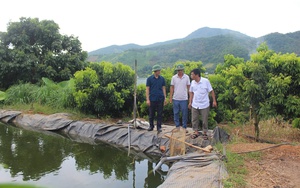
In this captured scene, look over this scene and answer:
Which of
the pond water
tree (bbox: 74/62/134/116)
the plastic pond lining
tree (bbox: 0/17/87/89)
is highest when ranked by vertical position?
tree (bbox: 0/17/87/89)

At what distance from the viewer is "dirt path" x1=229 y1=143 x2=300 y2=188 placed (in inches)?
142

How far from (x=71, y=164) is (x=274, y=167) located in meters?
3.86

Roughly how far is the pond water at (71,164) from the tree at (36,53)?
4948mm

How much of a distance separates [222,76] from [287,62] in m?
2.60

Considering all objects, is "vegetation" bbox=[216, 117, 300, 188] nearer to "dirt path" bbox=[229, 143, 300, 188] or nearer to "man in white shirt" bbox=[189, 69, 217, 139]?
"dirt path" bbox=[229, 143, 300, 188]

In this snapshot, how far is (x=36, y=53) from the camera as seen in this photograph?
41.5 feet

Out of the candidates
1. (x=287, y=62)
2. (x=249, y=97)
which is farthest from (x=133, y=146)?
(x=287, y=62)

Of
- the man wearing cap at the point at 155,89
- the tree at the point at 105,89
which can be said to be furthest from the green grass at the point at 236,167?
the tree at the point at 105,89

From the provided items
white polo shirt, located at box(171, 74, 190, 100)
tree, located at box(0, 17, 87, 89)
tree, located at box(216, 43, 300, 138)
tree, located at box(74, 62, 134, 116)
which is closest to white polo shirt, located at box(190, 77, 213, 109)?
white polo shirt, located at box(171, 74, 190, 100)

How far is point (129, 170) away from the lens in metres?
5.44

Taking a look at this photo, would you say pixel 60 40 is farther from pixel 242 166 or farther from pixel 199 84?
pixel 242 166

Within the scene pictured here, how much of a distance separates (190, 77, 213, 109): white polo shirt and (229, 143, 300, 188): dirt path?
971 mm

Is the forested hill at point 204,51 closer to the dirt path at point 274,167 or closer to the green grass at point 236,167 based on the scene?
the dirt path at point 274,167

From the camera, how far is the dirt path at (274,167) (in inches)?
142
